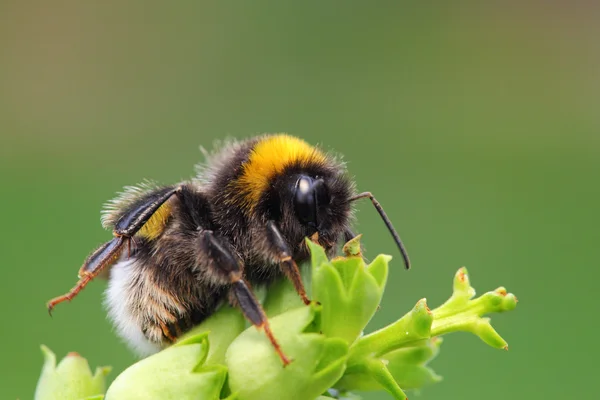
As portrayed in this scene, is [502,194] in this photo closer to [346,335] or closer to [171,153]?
[171,153]

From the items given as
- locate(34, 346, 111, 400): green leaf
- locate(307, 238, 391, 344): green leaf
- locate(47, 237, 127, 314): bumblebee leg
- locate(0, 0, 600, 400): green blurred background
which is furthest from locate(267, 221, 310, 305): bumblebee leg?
locate(0, 0, 600, 400): green blurred background

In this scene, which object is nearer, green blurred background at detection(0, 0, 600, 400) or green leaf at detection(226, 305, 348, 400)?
green leaf at detection(226, 305, 348, 400)

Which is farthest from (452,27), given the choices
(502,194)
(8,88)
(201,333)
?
(201,333)

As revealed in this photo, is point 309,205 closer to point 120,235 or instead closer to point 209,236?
point 209,236

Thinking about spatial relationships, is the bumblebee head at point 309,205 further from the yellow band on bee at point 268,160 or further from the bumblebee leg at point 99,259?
the bumblebee leg at point 99,259

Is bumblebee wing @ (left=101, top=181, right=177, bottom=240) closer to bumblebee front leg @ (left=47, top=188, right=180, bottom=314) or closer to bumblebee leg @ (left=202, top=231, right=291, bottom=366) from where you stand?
bumblebee front leg @ (left=47, top=188, right=180, bottom=314)

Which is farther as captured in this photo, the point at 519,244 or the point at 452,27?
the point at 452,27

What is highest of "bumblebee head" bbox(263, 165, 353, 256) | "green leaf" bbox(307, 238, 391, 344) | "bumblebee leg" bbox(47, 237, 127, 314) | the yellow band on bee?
the yellow band on bee
